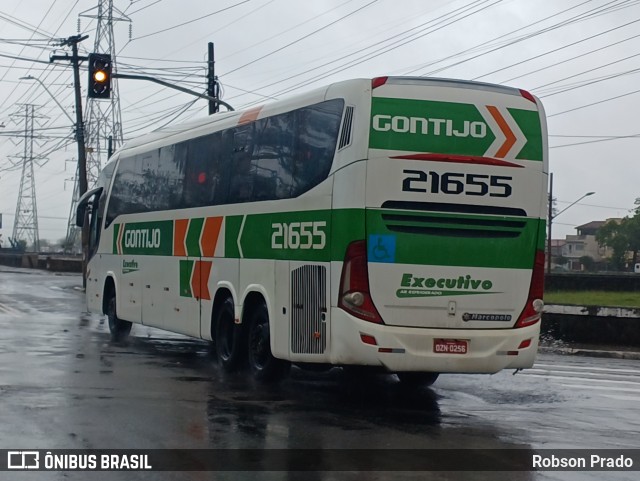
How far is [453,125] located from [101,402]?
5070 millimetres

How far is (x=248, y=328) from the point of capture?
1476cm

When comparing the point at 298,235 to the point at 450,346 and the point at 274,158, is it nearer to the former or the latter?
the point at 274,158

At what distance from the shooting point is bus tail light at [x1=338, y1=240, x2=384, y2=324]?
11.8 metres

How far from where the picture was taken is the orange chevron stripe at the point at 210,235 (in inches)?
619

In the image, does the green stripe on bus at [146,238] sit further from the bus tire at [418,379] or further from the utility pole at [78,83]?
the utility pole at [78,83]

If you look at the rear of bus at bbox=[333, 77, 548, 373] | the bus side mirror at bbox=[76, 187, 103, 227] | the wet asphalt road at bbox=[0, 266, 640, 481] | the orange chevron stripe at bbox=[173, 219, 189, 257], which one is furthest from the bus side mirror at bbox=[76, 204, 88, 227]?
the rear of bus at bbox=[333, 77, 548, 373]

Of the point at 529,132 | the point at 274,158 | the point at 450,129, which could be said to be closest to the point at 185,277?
the point at 274,158

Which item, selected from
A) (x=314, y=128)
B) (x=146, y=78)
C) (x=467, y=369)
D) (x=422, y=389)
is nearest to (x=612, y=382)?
(x=422, y=389)

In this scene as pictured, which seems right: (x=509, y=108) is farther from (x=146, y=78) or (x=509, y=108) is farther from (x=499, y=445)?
(x=146, y=78)

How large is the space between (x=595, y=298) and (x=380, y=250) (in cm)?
3544

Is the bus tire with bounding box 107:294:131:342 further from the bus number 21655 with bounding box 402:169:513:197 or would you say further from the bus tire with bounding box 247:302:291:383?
the bus number 21655 with bounding box 402:169:513:197

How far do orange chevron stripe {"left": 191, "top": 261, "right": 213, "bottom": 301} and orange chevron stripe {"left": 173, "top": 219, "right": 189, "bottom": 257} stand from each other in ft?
1.87

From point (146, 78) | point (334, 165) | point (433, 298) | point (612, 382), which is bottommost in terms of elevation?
point (612, 382)

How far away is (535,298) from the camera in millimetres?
12477
